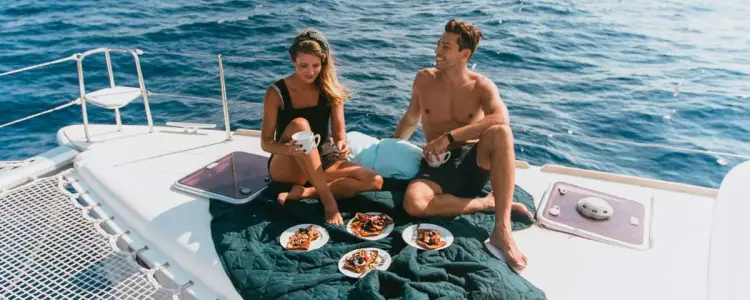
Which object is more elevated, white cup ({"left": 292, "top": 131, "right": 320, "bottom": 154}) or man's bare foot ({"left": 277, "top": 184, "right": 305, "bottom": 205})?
white cup ({"left": 292, "top": 131, "right": 320, "bottom": 154})

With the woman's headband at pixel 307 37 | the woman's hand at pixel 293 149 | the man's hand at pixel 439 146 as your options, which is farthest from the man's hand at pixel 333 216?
the woman's headband at pixel 307 37

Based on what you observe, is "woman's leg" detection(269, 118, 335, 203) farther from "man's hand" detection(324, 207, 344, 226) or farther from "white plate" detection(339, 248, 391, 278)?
"white plate" detection(339, 248, 391, 278)

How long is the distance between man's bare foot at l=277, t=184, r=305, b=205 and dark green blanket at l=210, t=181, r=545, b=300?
0.11 feet

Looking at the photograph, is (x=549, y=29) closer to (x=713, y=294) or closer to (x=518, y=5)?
(x=518, y=5)

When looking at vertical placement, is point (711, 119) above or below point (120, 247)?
below

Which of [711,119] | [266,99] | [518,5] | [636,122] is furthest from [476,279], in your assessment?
[518,5]

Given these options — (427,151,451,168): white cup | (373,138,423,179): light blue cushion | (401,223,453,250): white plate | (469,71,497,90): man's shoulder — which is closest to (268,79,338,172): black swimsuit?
(373,138,423,179): light blue cushion

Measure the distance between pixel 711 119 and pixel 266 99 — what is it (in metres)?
6.62

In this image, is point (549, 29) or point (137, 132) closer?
point (137, 132)

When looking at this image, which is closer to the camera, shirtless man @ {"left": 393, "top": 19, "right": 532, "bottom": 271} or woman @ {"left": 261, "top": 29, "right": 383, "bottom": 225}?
shirtless man @ {"left": 393, "top": 19, "right": 532, "bottom": 271}

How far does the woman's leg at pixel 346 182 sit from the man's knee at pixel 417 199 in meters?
0.29

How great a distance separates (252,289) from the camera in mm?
2512

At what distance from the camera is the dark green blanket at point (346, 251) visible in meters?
2.41

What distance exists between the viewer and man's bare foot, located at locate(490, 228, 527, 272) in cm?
267
